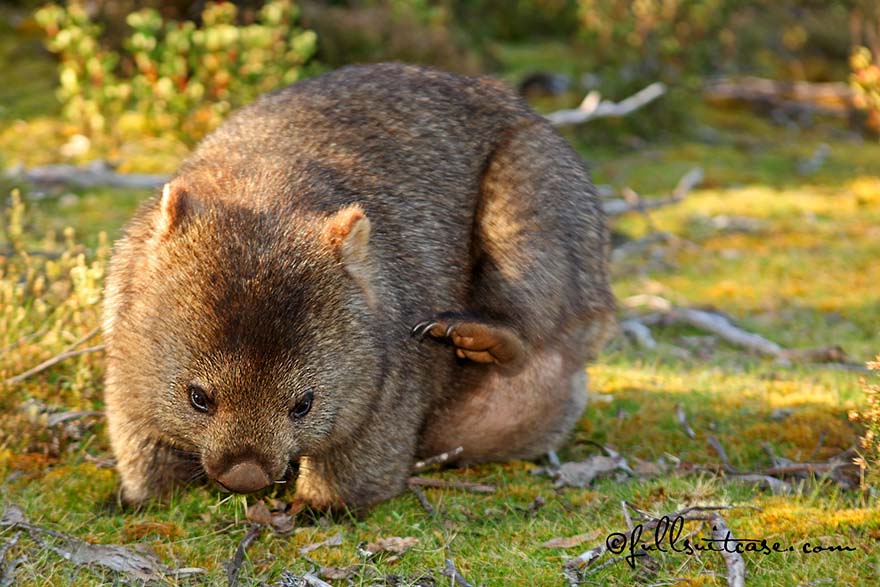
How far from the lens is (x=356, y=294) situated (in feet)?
12.3

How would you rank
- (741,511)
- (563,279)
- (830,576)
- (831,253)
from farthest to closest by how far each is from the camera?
(831,253) < (563,279) < (741,511) < (830,576)

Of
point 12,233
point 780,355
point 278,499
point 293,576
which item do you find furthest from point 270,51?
point 293,576

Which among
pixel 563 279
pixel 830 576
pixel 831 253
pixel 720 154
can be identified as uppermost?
pixel 563 279

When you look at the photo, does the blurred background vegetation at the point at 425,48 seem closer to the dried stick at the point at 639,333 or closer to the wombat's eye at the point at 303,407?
the dried stick at the point at 639,333

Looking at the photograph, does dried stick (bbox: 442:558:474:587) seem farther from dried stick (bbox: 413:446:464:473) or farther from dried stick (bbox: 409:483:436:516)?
dried stick (bbox: 413:446:464:473)

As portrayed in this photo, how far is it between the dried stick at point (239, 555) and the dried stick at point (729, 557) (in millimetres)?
1647

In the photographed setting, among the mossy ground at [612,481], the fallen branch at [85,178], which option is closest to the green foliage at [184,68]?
the fallen branch at [85,178]

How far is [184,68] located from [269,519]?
20.9ft

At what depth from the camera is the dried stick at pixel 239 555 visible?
355 centimetres

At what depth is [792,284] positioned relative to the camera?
8555 mm

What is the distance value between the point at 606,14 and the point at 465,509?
1157 centimetres

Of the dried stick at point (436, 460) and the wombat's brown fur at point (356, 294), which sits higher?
the wombat's brown fur at point (356, 294)

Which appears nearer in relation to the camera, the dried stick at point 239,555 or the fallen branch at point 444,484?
the dried stick at point 239,555

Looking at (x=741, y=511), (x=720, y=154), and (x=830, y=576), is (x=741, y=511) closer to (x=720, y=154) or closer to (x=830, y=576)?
(x=830, y=576)
